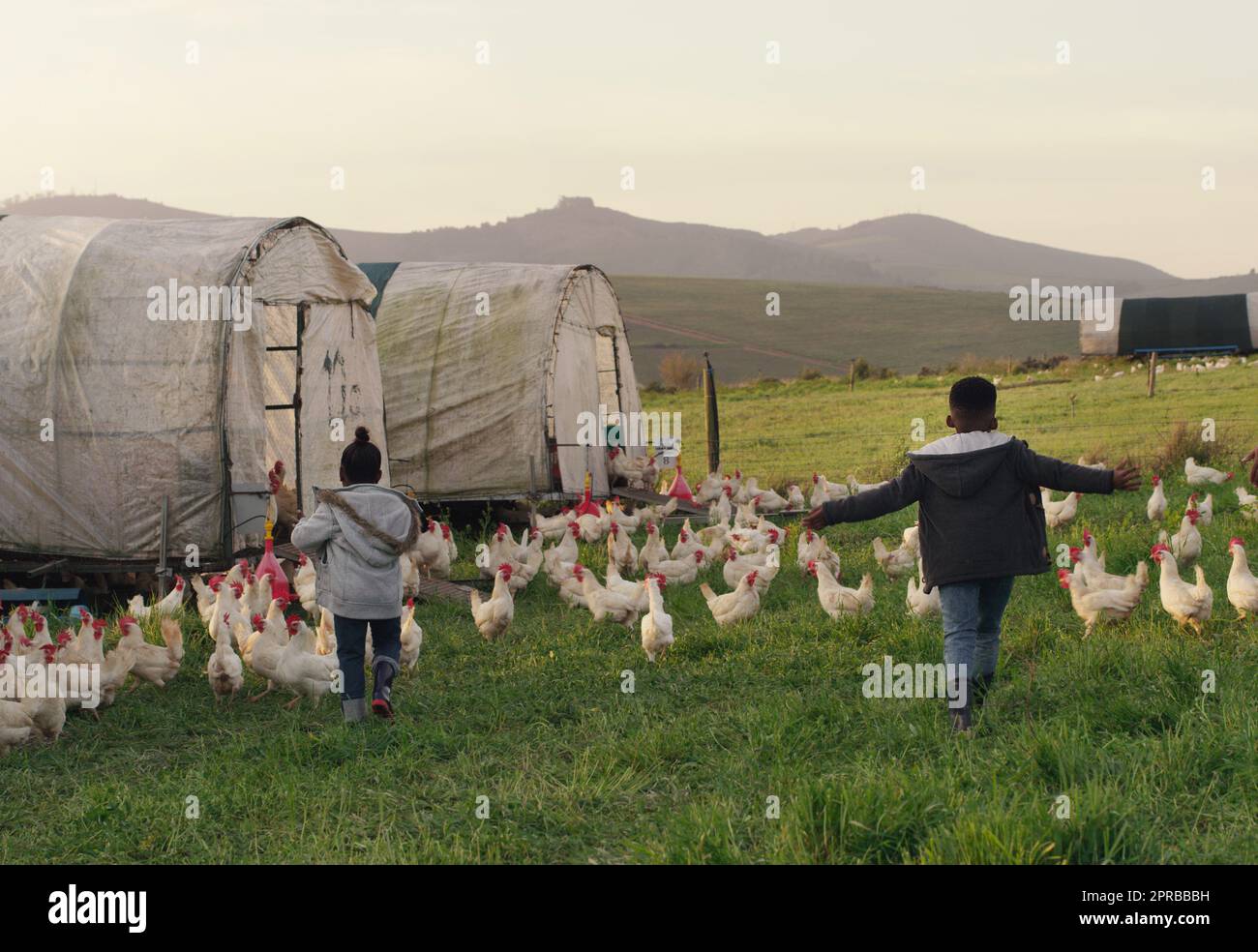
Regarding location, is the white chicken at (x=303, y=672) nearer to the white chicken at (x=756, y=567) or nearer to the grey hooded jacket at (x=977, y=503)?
the grey hooded jacket at (x=977, y=503)

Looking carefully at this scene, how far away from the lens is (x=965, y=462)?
566 centimetres

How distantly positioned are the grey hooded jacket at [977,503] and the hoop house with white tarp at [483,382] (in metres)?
10.5

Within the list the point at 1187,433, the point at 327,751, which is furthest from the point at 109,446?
the point at 1187,433

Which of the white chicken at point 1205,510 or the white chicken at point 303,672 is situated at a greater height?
the white chicken at point 1205,510

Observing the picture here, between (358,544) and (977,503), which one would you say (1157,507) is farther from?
(358,544)

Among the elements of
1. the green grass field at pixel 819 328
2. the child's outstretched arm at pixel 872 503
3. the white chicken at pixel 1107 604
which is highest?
the green grass field at pixel 819 328

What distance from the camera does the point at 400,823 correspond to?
5105mm

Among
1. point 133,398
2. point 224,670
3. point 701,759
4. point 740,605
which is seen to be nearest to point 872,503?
point 701,759

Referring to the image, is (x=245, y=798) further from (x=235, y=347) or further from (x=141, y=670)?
(x=235, y=347)

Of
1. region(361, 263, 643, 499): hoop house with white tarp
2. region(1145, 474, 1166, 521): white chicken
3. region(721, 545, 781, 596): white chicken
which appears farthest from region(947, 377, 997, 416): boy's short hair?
region(361, 263, 643, 499): hoop house with white tarp

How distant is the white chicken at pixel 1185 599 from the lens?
7613mm

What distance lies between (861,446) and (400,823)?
17.9 m

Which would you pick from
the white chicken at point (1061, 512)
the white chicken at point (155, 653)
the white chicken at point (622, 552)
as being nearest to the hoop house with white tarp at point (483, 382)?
the white chicken at point (622, 552)

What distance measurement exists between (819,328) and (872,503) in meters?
76.6
